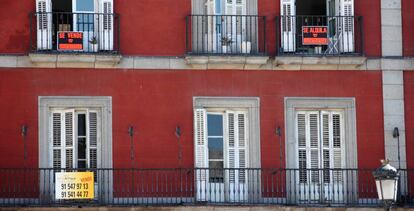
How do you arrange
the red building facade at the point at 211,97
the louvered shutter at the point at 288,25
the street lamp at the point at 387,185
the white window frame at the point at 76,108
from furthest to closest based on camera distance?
the louvered shutter at the point at 288,25, the red building facade at the point at 211,97, the white window frame at the point at 76,108, the street lamp at the point at 387,185

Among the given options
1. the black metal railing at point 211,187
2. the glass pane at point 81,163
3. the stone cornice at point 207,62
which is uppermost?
the stone cornice at point 207,62

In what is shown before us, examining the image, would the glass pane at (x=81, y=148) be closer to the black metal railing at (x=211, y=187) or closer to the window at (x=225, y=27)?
the black metal railing at (x=211, y=187)

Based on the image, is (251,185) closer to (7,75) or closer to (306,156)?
(306,156)

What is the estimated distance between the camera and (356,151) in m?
32.3

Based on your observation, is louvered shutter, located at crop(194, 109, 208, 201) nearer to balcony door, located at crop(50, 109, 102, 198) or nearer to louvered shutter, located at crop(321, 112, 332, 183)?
balcony door, located at crop(50, 109, 102, 198)

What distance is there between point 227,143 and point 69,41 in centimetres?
449

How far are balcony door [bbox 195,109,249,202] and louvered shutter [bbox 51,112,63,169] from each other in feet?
10.6

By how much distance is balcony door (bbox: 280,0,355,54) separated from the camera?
1276 inches

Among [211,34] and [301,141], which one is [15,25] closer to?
[211,34]

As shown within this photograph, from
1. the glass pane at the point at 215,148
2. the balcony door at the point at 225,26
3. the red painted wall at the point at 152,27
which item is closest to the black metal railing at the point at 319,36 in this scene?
the balcony door at the point at 225,26

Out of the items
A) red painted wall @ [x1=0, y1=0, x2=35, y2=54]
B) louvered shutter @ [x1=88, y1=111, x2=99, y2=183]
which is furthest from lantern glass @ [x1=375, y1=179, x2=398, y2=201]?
red painted wall @ [x1=0, y1=0, x2=35, y2=54]

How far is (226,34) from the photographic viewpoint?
32312 millimetres

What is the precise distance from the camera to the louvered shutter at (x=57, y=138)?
103 ft

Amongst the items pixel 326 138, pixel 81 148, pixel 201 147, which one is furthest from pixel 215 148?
pixel 81 148
